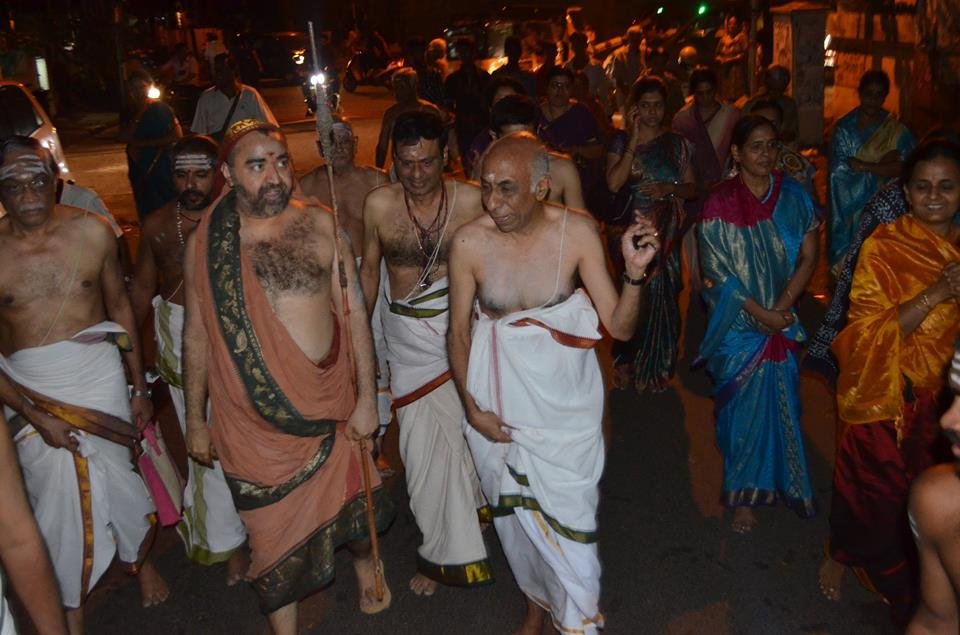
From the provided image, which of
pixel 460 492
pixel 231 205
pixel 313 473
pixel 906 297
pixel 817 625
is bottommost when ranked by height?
pixel 817 625

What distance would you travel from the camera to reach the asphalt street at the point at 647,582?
4520 millimetres

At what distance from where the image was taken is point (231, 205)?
4246 mm

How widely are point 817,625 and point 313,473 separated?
2210 mm

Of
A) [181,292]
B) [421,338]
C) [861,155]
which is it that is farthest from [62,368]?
[861,155]

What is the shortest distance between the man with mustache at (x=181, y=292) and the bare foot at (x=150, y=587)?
0.80ft

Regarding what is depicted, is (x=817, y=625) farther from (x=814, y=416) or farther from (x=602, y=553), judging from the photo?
(x=814, y=416)

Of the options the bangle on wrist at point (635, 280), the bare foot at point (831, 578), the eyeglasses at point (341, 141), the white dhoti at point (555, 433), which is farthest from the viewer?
the eyeglasses at point (341, 141)

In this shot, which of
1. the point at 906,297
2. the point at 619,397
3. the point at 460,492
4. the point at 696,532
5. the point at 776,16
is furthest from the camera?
the point at 776,16

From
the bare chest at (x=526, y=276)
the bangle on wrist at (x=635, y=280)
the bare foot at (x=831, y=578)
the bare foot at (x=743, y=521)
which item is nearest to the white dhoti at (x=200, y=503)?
the bare chest at (x=526, y=276)

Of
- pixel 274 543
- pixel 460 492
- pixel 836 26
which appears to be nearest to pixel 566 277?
pixel 460 492

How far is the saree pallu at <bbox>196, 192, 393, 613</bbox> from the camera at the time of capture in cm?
413

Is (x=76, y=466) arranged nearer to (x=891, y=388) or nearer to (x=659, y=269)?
(x=891, y=388)

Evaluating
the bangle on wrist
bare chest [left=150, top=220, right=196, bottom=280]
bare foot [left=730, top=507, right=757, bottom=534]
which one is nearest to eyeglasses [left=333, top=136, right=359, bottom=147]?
bare chest [left=150, top=220, right=196, bottom=280]

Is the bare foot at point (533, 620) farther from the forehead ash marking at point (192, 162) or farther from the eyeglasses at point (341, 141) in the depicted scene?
the eyeglasses at point (341, 141)
